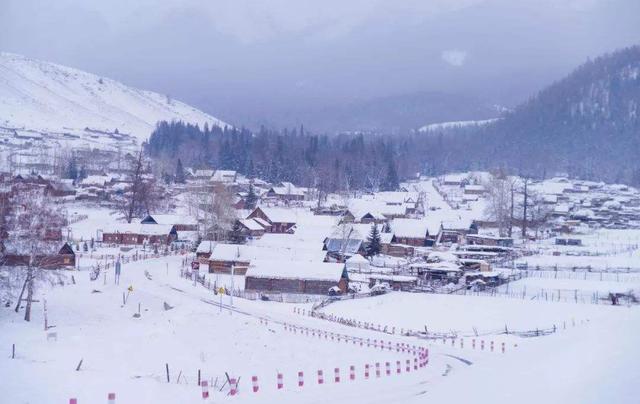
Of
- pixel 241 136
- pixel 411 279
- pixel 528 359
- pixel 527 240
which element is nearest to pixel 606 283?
pixel 411 279

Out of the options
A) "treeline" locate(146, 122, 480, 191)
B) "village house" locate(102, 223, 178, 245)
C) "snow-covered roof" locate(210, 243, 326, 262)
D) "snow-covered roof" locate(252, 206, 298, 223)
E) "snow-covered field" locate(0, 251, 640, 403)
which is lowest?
"snow-covered field" locate(0, 251, 640, 403)

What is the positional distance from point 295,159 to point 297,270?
94953mm

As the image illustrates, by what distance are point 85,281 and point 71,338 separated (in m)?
16.4

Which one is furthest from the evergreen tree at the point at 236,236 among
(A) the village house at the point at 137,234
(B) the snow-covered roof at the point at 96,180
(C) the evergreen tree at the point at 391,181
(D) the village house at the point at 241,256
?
(C) the evergreen tree at the point at 391,181

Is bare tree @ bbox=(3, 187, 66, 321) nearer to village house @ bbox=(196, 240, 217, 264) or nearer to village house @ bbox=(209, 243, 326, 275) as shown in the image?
village house @ bbox=(209, 243, 326, 275)

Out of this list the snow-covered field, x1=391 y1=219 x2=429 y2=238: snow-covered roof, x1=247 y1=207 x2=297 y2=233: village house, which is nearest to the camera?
the snow-covered field

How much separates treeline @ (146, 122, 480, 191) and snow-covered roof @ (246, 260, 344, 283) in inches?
2412

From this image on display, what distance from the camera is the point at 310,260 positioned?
5103 cm

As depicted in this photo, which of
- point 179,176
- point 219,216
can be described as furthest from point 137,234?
point 179,176

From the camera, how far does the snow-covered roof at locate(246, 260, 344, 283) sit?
45.1 metres

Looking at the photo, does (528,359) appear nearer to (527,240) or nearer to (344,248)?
(344,248)

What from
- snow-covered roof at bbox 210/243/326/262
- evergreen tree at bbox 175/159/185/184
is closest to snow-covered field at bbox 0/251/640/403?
snow-covered roof at bbox 210/243/326/262

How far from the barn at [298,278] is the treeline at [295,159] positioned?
61.7m

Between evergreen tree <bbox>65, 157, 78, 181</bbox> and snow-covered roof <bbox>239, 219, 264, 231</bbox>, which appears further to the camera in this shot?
evergreen tree <bbox>65, 157, 78, 181</bbox>
